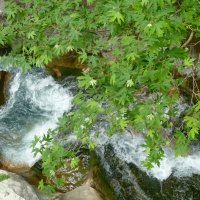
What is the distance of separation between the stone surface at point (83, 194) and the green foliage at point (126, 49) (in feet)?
6.75

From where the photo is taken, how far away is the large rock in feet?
17.3

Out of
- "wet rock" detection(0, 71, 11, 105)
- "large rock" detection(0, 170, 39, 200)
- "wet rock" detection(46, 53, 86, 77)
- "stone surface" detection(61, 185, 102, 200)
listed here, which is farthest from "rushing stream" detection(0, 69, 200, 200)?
"large rock" detection(0, 170, 39, 200)

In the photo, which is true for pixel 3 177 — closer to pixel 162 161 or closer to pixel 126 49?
pixel 162 161

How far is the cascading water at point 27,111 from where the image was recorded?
23.1ft

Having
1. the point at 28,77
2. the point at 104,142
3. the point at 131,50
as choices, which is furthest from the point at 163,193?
the point at 28,77

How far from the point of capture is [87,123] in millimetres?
3832

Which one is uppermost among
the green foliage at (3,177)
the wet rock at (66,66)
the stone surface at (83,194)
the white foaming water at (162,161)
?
the wet rock at (66,66)

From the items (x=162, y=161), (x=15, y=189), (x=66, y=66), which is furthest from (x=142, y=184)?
(x=66, y=66)

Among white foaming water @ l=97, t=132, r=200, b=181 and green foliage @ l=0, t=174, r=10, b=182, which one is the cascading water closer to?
green foliage @ l=0, t=174, r=10, b=182

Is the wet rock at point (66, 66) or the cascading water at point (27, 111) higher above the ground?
the wet rock at point (66, 66)

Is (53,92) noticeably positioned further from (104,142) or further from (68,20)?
(68,20)

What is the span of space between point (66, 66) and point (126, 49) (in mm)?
5047

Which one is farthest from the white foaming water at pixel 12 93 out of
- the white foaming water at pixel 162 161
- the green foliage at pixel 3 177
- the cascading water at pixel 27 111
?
the white foaming water at pixel 162 161

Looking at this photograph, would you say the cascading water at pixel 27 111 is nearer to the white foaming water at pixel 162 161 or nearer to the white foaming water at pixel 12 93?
the white foaming water at pixel 12 93
